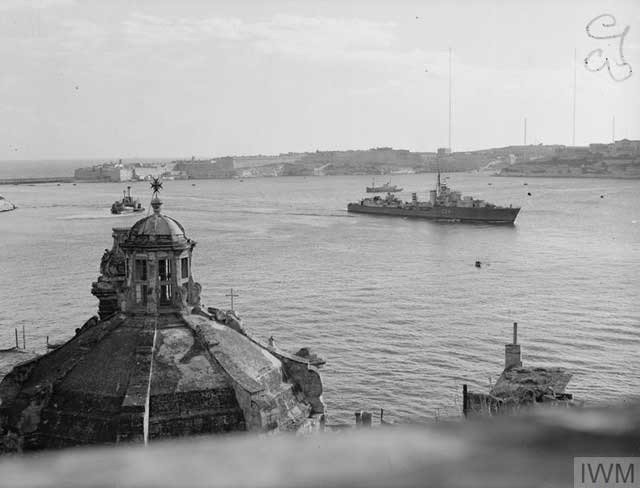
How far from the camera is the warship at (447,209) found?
4166 inches

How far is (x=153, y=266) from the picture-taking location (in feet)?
56.7

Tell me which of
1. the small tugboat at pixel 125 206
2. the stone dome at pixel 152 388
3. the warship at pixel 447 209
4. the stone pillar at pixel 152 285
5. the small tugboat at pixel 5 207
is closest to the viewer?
the stone dome at pixel 152 388

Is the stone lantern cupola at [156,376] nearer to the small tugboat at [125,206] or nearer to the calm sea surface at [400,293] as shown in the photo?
the calm sea surface at [400,293]

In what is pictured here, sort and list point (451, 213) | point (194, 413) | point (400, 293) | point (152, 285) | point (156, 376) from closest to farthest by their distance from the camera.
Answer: point (194, 413), point (156, 376), point (152, 285), point (400, 293), point (451, 213)

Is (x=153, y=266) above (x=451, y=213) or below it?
above

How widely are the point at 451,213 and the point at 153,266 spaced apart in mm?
97705

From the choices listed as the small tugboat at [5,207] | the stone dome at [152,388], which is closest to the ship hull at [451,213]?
the small tugboat at [5,207]

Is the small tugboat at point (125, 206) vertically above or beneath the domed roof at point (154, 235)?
beneath

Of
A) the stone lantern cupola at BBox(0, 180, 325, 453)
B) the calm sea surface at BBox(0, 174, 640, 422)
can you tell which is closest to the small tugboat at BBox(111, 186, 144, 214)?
the calm sea surface at BBox(0, 174, 640, 422)

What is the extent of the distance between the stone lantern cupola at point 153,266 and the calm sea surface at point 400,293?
50.3ft

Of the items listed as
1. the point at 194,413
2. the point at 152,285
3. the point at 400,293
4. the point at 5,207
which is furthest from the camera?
the point at 5,207

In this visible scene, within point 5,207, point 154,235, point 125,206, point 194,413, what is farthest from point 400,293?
point 5,207

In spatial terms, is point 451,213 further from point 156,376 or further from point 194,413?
point 194,413

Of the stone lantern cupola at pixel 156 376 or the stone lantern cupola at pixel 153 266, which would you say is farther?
the stone lantern cupola at pixel 153 266
